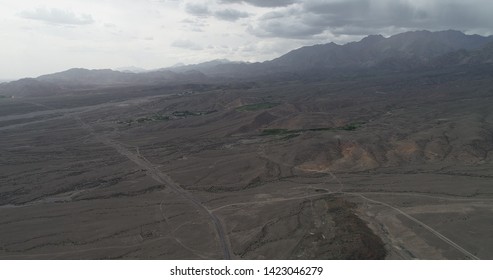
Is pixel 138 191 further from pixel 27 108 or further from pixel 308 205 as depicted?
pixel 27 108

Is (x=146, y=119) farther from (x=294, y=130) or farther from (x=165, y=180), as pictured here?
(x=165, y=180)

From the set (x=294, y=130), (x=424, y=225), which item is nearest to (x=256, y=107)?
(x=294, y=130)

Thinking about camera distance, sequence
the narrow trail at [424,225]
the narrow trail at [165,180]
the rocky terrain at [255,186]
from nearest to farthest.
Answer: the narrow trail at [424,225]
the rocky terrain at [255,186]
the narrow trail at [165,180]

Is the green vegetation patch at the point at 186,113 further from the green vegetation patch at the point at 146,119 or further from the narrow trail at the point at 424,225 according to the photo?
the narrow trail at the point at 424,225

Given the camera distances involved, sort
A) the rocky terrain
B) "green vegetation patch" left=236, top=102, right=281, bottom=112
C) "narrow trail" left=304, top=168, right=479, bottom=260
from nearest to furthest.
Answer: "narrow trail" left=304, top=168, right=479, bottom=260, the rocky terrain, "green vegetation patch" left=236, top=102, right=281, bottom=112

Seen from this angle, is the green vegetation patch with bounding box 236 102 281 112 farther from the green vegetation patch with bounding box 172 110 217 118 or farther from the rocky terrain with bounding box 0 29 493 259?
the rocky terrain with bounding box 0 29 493 259

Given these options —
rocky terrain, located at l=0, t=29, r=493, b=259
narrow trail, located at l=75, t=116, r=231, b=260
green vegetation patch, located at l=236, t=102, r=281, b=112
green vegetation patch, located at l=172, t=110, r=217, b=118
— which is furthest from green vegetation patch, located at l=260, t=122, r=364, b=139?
green vegetation patch, located at l=172, t=110, r=217, b=118

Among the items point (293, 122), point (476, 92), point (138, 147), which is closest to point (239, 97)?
point (293, 122)

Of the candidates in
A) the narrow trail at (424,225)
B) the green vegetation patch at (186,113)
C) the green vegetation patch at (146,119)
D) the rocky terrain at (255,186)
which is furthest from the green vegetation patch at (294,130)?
the green vegetation patch at (186,113)

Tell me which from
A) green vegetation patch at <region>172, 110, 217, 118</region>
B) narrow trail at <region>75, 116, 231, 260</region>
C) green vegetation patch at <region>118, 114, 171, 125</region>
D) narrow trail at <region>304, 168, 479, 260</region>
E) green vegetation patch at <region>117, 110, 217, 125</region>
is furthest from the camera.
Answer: green vegetation patch at <region>172, 110, 217, 118</region>
